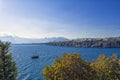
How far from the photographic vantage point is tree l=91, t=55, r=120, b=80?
48188 millimetres

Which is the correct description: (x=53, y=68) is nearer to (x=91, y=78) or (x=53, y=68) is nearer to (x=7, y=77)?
(x=91, y=78)

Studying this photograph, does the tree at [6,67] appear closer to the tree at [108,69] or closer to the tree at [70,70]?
the tree at [70,70]

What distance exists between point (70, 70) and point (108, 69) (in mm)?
11134

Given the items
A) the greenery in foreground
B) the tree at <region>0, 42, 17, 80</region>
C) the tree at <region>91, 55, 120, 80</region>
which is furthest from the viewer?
the tree at <region>0, 42, 17, 80</region>

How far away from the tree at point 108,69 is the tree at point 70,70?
4.78 metres

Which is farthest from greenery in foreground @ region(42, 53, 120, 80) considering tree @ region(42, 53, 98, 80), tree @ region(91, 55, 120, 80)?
tree @ region(91, 55, 120, 80)

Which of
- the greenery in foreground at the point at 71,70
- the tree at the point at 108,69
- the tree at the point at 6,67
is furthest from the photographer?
the tree at the point at 6,67

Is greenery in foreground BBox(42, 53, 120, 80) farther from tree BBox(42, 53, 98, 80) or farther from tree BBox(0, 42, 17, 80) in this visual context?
tree BBox(0, 42, 17, 80)

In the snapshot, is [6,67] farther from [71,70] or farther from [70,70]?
[71,70]

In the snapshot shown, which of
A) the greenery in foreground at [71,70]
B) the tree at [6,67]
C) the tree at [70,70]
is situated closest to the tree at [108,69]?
the greenery in foreground at [71,70]

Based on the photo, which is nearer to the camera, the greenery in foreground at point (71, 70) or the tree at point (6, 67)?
the greenery in foreground at point (71, 70)

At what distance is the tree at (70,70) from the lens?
136 ft

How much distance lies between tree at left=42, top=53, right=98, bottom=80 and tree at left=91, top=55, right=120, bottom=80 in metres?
4.78

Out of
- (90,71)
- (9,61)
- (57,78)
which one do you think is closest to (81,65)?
(90,71)
